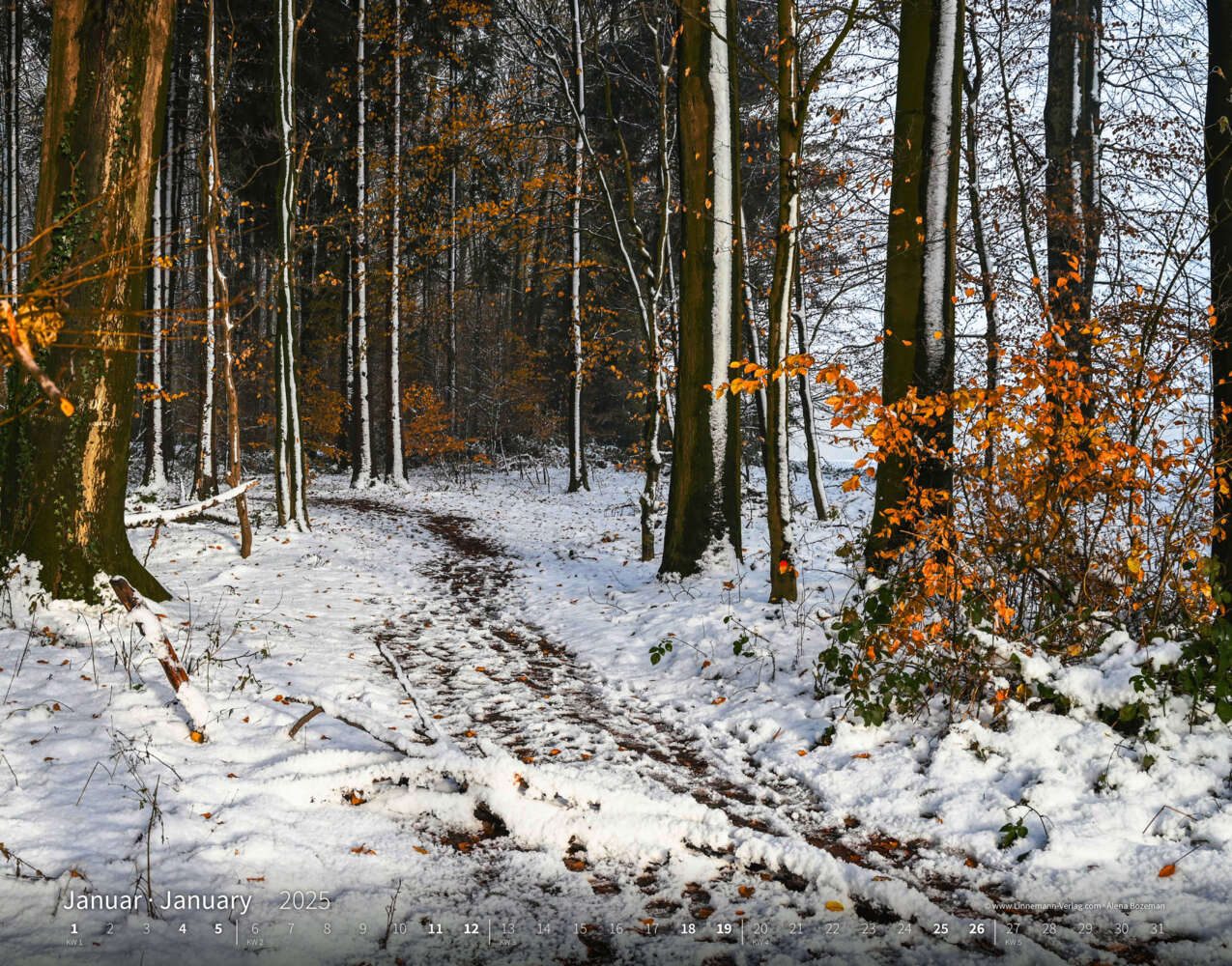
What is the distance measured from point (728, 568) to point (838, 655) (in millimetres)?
3074

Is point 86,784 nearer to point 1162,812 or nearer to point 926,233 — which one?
point 1162,812

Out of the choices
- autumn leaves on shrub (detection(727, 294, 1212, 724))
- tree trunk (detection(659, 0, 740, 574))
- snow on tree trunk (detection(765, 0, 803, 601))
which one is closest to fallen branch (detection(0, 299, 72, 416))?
autumn leaves on shrub (detection(727, 294, 1212, 724))

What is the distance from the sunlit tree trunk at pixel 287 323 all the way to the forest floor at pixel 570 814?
6.07 meters

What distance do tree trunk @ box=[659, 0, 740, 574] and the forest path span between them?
89.2 inches

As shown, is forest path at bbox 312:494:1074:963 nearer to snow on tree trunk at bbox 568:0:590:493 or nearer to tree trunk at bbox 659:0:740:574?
tree trunk at bbox 659:0:740:574

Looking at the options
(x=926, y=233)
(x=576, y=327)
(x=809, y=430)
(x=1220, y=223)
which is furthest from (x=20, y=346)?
(x=576, y=327)

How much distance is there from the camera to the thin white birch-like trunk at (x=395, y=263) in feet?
55.5

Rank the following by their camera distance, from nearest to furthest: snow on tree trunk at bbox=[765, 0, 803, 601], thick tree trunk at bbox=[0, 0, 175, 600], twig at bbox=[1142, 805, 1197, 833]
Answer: twig at bbox=[1142, 805, 1197, 833] → thick tree trunk at bbox=[0, 0, 175, 600] → snow on tree trunk at bbox=[765, 0, 803, 601]

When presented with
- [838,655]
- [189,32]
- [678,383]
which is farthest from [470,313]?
[838,655]

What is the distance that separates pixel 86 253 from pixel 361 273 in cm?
1129

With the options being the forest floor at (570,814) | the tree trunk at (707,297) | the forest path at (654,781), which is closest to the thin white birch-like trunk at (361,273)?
the tree trunk at (707,297)

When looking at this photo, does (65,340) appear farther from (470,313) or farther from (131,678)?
(470,313)

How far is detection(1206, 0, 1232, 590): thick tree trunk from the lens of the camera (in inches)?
178

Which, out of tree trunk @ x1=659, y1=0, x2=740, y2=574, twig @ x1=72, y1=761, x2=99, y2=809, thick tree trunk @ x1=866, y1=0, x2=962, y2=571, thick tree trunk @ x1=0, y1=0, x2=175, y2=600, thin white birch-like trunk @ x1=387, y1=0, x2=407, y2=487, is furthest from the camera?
thin white birch-like trunk @ x1=387, y1=0, x2=407, y2=487
